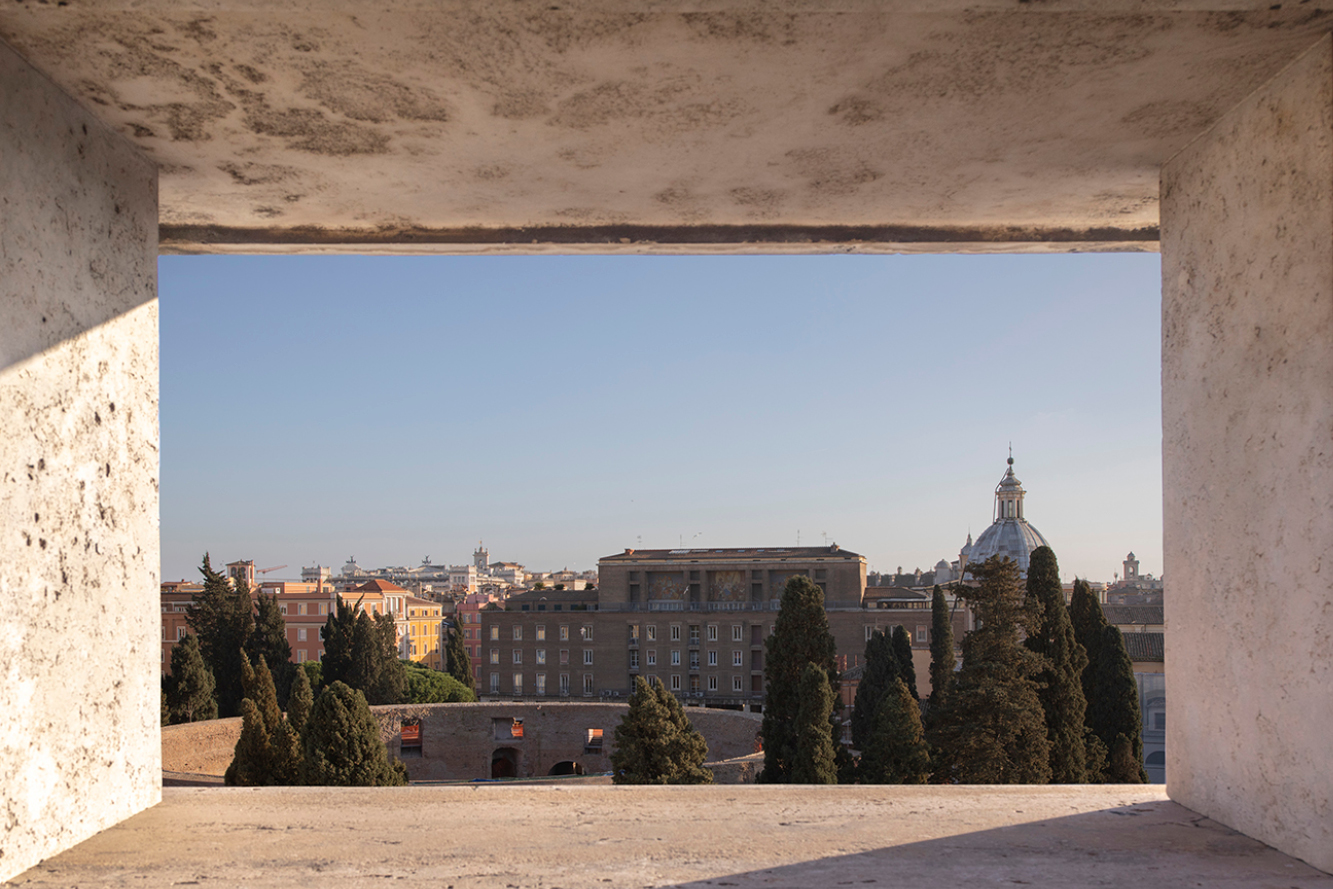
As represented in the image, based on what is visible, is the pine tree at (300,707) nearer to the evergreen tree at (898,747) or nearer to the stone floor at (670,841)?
the evergreen tree at (898,747)

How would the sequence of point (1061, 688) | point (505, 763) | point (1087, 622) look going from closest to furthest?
point (1061, 688) → point (1087, 622) → point (505, 763)

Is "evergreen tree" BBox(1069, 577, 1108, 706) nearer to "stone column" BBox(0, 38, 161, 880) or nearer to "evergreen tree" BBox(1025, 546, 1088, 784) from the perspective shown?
"evergreen tree" BBox(1025, 546, 1088, 784)

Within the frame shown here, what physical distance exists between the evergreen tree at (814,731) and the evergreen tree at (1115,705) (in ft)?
23.0

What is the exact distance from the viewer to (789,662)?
1878 cm

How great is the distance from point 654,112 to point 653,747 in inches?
588

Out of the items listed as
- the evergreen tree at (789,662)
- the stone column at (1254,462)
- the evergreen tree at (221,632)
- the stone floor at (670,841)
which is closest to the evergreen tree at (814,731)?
the evergreen tree at (789,662)

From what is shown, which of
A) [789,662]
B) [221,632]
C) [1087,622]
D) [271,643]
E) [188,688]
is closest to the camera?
[789,662]

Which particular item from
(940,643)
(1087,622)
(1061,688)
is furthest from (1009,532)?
(1061,688)

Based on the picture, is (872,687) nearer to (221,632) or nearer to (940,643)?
(940,643)

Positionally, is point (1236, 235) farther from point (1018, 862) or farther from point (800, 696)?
point (800, 696)

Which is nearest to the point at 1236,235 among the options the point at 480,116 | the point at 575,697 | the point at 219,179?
the point at 480,116

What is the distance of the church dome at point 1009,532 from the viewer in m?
59.7

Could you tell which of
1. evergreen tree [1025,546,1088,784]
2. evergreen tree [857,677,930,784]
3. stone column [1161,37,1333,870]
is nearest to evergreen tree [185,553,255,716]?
evergreen tree [857,677,930,784]

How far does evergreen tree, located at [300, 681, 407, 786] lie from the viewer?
15516mm
